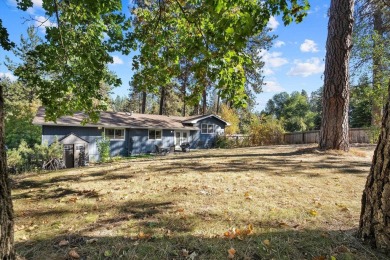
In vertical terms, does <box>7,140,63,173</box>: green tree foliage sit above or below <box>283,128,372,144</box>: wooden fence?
below

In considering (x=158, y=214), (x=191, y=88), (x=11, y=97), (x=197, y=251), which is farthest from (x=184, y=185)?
(x=11, y=97)

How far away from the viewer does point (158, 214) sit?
3498 millimetres

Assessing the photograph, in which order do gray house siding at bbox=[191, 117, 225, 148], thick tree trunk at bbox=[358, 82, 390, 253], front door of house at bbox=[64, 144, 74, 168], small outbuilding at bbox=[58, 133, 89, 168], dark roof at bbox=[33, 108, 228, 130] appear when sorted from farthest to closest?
gray house siding at bbox=[191, 117, 225, 148] < dark roof at bbox=[33, 108, 228, 130] < small outbuilding at bbox=[58, 133, 89, 168] < front door of house at bbox=[64, 144, 74, 168] < thick tree trunk at bbox=[358, 82, 390, 253]

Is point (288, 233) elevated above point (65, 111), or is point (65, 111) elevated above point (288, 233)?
point (65, 111)

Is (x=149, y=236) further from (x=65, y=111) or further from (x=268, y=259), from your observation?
(x=65, y=111)

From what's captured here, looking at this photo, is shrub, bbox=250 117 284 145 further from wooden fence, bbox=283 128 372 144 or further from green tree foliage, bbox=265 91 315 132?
green tree foliage, bbox=265 91 315 132

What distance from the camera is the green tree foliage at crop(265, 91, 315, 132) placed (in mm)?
42188

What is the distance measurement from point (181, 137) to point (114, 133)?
25.8ft

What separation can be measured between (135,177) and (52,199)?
1.86 m

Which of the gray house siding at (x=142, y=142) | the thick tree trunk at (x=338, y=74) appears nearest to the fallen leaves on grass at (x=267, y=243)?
the thick tree trunk at (x=338, y=74)

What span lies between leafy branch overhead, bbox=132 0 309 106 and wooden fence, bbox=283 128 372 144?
19049 millimetres

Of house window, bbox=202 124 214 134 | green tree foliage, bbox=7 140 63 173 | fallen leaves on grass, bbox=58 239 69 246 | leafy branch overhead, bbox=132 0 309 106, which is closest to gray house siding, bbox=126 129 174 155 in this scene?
house window, bbox=202 124 214 134

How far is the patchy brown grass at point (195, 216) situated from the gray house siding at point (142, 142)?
55.6 ft

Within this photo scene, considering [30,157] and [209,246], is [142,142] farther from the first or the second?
[209,246]
